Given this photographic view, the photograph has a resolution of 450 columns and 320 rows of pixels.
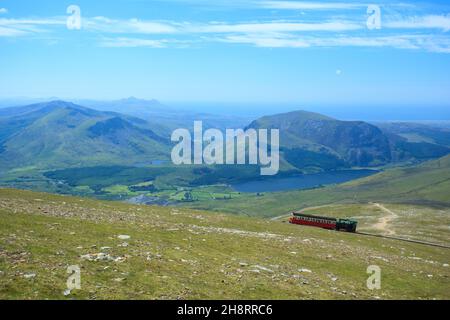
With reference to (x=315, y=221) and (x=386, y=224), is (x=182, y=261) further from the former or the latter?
(x=386, y=224)

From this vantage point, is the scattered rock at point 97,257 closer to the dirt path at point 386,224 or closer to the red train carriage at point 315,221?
the red train carriage at point 315,221

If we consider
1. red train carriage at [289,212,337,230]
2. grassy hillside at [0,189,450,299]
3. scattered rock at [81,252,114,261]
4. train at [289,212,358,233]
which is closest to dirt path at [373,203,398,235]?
train at [289,212,358,233]

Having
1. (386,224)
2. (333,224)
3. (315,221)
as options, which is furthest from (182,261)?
(386,224)

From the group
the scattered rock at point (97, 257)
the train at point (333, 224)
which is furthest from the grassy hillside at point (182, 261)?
the train at point (333, 224)

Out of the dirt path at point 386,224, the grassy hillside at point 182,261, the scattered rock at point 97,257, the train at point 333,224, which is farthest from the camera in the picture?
the dirt path at point 386,224

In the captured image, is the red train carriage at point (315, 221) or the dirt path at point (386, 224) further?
the dirt path at point (386, 224)

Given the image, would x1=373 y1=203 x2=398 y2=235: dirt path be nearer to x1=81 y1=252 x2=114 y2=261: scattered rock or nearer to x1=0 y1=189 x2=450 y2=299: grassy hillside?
x1=0 y1=189 x2=450 y2=299: grassy hillside

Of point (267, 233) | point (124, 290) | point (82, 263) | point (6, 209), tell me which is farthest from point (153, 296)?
point (267, 233)
